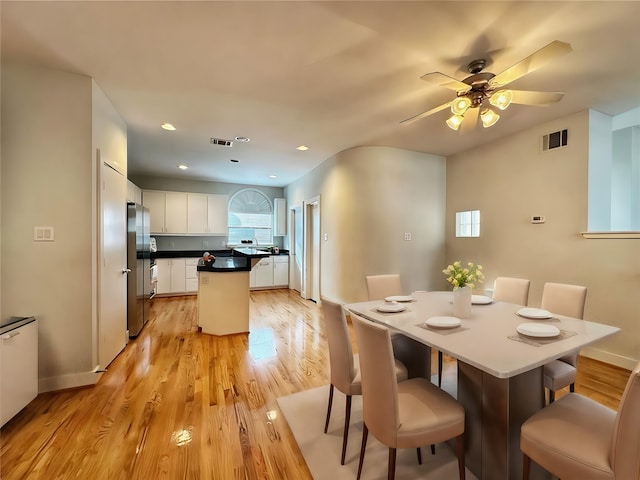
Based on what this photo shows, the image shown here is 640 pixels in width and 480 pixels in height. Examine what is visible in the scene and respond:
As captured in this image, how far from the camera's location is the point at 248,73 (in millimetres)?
2287

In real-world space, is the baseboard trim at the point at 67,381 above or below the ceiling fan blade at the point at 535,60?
below

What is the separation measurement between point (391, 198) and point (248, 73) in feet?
8.87

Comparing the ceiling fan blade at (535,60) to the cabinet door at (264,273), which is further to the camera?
the cabinet door at (264,273)

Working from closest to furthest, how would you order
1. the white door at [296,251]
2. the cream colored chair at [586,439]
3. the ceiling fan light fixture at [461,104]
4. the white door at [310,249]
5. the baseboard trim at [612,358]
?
1. the cream colored chair at [586,439]
2. the ceiling fan light fixture at [461,104]
3. the baseboard trim at [612,358]
4. the white door at [310,249]
5. the white door at [296,251]

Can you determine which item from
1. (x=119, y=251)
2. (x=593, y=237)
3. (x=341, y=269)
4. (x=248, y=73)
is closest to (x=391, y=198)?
(x=341, y=269)

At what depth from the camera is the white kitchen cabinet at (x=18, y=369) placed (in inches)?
70.6

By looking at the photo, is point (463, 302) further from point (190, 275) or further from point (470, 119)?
point (190, 275)

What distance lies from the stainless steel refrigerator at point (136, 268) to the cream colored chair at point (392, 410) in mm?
3144

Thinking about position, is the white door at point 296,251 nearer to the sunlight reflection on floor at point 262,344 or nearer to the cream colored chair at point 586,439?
the sunlight reflection on floor at point 262,344

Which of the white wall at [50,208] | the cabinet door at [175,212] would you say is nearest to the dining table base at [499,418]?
the white wall at [50,208]

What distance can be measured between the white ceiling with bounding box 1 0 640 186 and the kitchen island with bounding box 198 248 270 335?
1853 millimetres

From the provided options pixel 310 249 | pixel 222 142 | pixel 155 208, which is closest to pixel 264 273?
pixel 310 249

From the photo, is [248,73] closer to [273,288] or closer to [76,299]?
[76,299]

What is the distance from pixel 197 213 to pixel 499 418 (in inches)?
259
